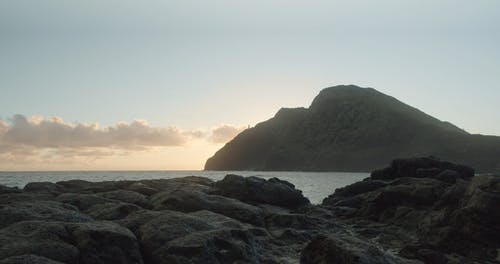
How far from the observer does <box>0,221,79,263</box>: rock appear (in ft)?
42.9

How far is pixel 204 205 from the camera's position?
24.5 meters

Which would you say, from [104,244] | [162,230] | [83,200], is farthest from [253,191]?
[104,244]

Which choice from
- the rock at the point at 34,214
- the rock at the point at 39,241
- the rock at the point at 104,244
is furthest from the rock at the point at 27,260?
the rock at the point at 34,214

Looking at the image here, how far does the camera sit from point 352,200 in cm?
4322

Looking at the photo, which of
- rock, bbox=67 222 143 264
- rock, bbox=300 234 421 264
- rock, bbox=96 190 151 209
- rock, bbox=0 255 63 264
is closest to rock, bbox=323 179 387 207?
rock, bbox=96 190 151 209

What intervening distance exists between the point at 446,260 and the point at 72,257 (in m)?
14.4

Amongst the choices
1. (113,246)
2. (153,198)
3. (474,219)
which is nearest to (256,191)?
(153,198)

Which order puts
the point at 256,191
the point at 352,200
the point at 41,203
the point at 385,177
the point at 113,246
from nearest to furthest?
the point at 113,246
the point at 41,203
the point at 256,191
the point at 352,200
the point at 385,177

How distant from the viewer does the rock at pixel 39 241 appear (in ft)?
42.9

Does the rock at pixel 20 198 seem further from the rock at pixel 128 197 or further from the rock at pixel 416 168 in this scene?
the rock at pixel 416 168

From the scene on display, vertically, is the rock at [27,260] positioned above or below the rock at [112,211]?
below

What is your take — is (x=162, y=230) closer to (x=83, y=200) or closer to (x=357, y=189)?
(x=83, y=200)

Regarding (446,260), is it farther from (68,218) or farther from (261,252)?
(68,218)

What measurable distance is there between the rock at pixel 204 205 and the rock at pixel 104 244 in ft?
28.1
